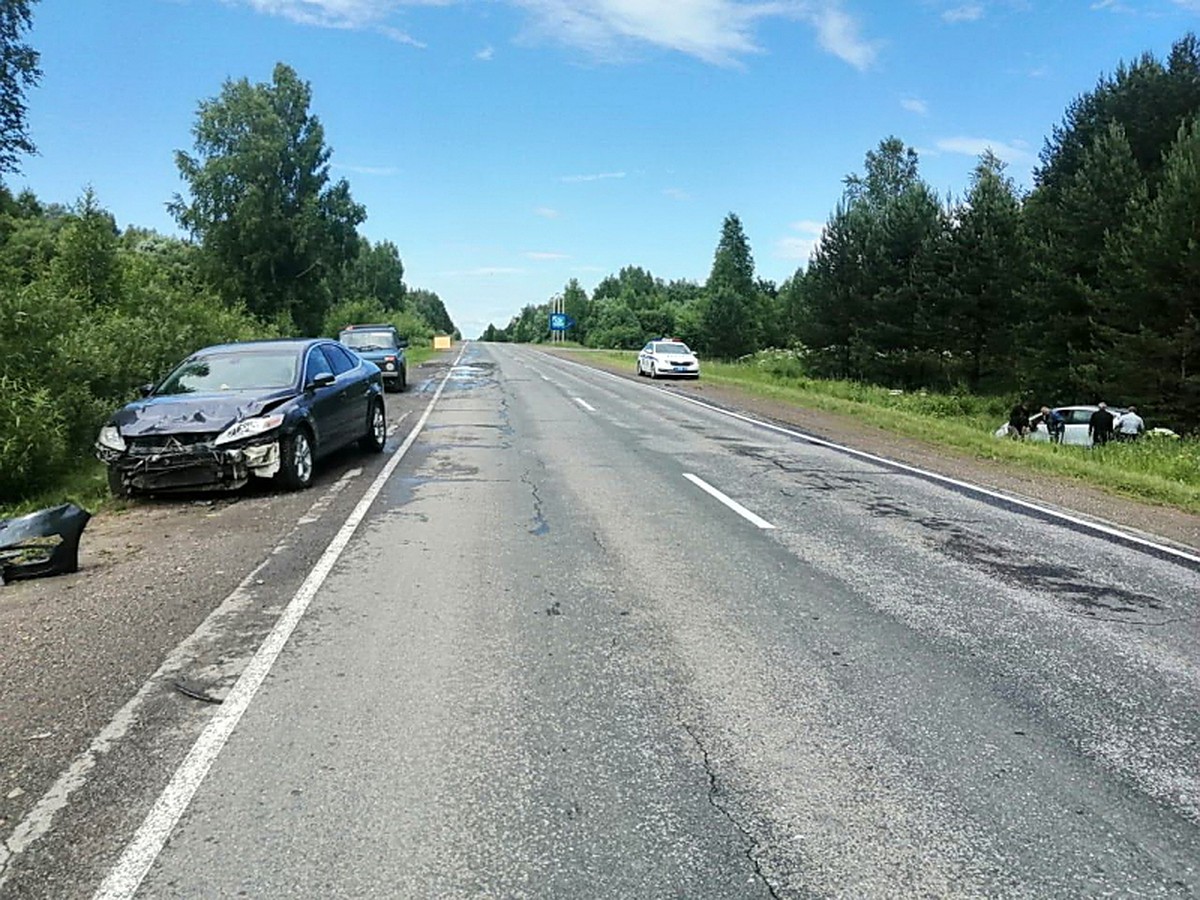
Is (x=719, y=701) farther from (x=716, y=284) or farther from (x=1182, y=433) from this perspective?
(x=716, y=284)

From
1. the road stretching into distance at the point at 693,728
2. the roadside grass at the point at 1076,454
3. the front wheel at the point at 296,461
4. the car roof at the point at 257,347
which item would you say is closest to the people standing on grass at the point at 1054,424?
Answer: the roadside grass at the point at 1076,454

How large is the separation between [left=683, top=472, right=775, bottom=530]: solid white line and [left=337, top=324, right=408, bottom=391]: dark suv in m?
16.6

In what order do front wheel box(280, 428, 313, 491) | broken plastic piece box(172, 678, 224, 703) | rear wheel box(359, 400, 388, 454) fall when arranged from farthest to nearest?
rear wheel box(359, 400, 388, 454)
front wheel box(280, 428, 313, 491)
broken plastic piece box(172, 678, 224, 703)

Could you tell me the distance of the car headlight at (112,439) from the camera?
8.95 metres

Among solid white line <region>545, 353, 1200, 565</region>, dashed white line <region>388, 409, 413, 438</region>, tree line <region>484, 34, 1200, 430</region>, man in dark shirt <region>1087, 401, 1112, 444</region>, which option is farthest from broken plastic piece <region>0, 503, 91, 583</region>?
tree line <region>484, 34, 1200, 430</region>

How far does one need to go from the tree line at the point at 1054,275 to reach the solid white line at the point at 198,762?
24478 millimetres

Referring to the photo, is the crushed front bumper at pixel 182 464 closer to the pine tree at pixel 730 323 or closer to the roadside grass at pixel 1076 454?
the roadside grass at pixel 1076 454

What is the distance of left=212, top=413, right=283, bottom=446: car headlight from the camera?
29.7 ft

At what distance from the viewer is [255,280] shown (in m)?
48.8

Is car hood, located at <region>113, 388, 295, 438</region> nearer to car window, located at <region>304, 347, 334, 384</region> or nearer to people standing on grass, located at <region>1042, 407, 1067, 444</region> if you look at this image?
car window, located at <region>304, 347, 334, 384</region>

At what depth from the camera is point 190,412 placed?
9.18 metres

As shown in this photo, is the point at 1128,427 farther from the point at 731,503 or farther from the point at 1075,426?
the point at 731,503

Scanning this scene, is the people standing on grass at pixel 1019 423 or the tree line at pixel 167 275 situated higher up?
the tree line at pixel 167 275

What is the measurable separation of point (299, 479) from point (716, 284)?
8080cm
